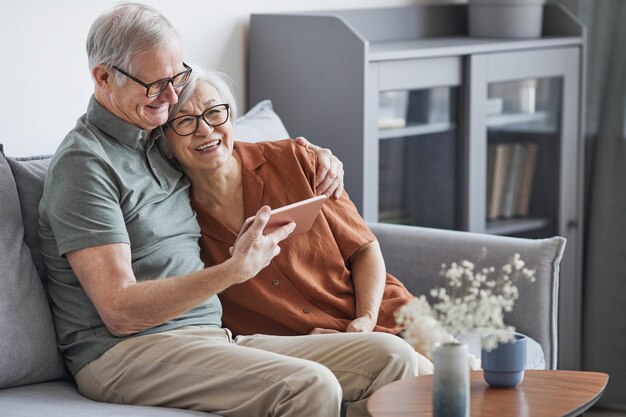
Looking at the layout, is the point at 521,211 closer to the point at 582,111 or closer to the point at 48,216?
the point at 582,111

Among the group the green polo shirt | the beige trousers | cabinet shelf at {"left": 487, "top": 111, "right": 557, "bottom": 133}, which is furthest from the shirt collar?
cabinet shelf at {"left": 487, "top": 111, "right": 557, "bottom": 133}

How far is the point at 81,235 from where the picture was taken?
2006mm

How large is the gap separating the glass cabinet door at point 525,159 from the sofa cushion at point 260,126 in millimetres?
825

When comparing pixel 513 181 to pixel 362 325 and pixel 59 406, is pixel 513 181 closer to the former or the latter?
pixel 362 325

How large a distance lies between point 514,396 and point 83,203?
86 centimetres

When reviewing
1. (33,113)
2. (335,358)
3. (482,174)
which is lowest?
(335,358)

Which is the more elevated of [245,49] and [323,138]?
[245,49]

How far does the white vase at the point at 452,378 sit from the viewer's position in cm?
164

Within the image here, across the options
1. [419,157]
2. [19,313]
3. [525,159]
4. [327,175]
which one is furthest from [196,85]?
[525,159]

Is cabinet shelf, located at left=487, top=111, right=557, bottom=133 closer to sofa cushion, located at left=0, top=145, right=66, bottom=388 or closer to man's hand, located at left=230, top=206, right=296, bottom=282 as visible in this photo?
man's hand, located at left=230, top=206, right=296, bottom=282

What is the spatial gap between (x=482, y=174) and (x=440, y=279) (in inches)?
27.8

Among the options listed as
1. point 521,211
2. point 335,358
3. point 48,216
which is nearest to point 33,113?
point 48,216

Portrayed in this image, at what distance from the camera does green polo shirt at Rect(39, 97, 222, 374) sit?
2.03m

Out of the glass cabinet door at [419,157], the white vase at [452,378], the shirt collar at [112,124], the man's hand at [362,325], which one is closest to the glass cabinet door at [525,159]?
the glass cabinet door at [419,157]
